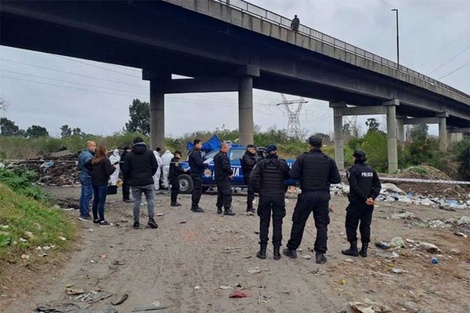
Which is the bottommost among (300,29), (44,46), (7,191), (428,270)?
(428,270)

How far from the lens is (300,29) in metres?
26.6

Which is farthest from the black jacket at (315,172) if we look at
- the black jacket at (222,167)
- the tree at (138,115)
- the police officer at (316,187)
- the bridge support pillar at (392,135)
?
the tree at (138,115)

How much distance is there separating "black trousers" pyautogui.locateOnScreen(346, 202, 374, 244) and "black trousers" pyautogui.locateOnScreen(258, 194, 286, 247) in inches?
52.1

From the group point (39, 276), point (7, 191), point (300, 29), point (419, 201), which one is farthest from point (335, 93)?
point (39, 276)

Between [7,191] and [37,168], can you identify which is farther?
[37,168]

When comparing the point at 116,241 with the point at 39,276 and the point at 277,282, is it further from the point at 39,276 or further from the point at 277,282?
the point at 277,282

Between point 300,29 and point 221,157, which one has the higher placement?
point 300,29

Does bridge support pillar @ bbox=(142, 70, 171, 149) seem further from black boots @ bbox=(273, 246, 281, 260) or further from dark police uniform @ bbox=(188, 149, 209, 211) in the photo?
black boots @ bbox=(273, 246, 281, 260)

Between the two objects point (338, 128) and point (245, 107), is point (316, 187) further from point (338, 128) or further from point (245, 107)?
point (338, 128)

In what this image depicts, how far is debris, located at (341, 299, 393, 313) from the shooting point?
18.2ft

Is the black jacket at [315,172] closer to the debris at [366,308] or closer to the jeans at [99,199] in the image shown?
the debris at [366,308]

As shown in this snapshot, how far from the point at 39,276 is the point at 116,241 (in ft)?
8.82

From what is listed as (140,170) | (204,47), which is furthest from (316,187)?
(204,47)

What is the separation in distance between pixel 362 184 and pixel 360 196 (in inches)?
8.5
